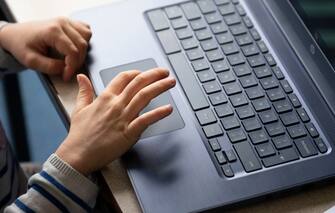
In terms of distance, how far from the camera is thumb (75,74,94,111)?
2.21 feet

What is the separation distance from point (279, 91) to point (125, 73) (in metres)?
0.19

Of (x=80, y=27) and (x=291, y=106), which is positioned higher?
(x=80, y=27)

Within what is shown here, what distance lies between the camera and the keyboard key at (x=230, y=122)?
643 millimetres

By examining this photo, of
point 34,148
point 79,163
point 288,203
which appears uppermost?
point 79,163

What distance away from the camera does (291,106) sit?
668mm

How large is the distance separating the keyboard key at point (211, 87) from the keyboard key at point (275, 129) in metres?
0.08

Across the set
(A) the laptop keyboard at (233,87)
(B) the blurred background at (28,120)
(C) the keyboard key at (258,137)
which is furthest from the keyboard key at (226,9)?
(B) the blurred background at (28,120)

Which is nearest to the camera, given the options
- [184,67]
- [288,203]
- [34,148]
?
[288,203]

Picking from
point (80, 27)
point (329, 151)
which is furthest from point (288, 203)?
point (80, 27)

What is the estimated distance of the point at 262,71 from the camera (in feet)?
2.32

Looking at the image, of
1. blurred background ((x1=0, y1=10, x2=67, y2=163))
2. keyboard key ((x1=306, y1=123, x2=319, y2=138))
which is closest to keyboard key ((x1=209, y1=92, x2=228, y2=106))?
keyboard key ((x1=306, y1=123, x2=319, y2=138))

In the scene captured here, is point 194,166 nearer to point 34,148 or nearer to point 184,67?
point 184,67

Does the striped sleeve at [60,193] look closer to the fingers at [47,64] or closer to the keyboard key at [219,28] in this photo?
the fingers at [47,64]

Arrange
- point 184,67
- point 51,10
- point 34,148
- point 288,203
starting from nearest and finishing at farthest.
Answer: point 288,203
point 184,67
point 51,10
point 34,148
